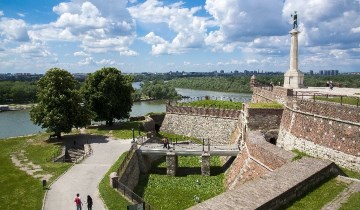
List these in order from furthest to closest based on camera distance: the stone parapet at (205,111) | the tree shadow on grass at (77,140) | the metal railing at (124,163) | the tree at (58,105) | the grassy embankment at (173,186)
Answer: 1. the stone parapet at (205,111)
2. the tree shadow on grass at (77,140)
3. the tree at (58,105)
4. the metal railing at (124,163)
5. the grassy embankment at (173,186)

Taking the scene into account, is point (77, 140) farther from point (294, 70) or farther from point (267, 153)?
point (294, 70)

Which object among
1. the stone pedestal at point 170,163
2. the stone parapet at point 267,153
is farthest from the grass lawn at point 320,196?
the stone pedestal at point 170,163

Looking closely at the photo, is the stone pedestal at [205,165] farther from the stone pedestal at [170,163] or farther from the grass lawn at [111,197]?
the grass lawn at [111,197]

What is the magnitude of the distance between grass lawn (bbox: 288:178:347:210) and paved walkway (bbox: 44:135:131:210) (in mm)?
7963

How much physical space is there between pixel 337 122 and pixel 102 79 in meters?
23.4

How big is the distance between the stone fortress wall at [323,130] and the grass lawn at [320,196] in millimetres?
3016

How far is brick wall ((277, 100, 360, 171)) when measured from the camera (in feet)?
54.0

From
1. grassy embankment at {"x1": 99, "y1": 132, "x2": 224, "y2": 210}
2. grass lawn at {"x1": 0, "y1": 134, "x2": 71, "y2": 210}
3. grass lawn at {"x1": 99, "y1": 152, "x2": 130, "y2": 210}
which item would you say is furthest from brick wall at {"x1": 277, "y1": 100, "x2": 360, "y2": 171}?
grass lawn at {"x1": 0, "y1": 134, "x2": 71, "y2": 210}

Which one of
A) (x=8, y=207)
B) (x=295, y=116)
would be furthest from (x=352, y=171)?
(x=8, y=207)

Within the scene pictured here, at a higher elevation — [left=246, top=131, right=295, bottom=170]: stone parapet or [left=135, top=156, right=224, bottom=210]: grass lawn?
[left=246, top=131, right=295, bottom=170]: stone parapet

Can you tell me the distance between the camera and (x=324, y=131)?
18516mm

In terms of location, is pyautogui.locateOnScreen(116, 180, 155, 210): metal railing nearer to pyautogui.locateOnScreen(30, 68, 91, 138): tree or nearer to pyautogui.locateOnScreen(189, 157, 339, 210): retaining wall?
pyautogui.locateOnScreen(189, 157, 339, 210): retaining wall

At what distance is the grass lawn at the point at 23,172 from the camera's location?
16016mm

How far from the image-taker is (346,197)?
12.4m
